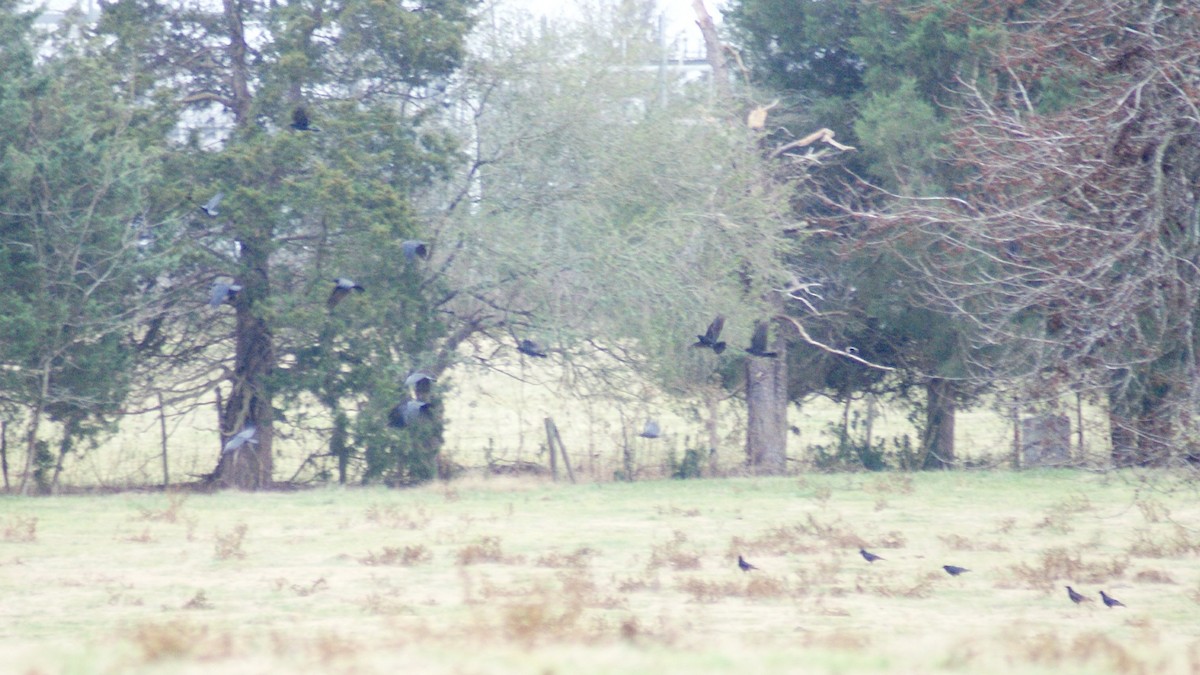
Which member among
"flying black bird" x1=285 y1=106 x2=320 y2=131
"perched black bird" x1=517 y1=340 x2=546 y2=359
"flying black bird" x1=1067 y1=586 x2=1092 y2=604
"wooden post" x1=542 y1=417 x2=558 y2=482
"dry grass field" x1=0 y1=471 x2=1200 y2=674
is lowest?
"flying black bird" x1=1067 y1=586 x2=1092 y2=604

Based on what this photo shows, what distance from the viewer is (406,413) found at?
57.4ft

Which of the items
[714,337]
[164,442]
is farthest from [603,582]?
[164,442]

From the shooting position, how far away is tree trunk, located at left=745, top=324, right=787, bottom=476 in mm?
21859

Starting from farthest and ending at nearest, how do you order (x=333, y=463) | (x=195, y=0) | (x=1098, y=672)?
(x=333, y=463)
(x=195, y=0)
(x=1098, y=672)

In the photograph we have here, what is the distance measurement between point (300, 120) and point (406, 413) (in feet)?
14.4

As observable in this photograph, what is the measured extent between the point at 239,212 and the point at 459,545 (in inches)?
292

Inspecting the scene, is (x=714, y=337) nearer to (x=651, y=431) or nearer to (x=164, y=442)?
(x=651, y=431)

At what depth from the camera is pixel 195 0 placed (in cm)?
1914

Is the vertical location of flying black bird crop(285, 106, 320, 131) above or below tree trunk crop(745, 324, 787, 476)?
above

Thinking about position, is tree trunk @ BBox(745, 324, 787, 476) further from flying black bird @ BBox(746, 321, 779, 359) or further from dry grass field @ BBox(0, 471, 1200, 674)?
dry grass field @ BBox(0, 471, 1200, 674)

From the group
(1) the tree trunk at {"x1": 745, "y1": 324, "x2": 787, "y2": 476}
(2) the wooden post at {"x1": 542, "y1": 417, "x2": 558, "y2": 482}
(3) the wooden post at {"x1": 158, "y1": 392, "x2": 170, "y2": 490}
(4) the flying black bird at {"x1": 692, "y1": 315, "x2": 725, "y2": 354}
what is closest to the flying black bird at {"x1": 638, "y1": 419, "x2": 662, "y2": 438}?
(4) the flying black bird at {"x1": 692, "y1": 315, "x2": 725, "y2": 354}

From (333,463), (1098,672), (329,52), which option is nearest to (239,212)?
(329,52)

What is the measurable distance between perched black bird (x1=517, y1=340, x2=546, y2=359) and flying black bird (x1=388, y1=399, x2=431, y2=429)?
165 centimetres

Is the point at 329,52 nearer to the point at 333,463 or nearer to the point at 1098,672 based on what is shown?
the point at 333,463
